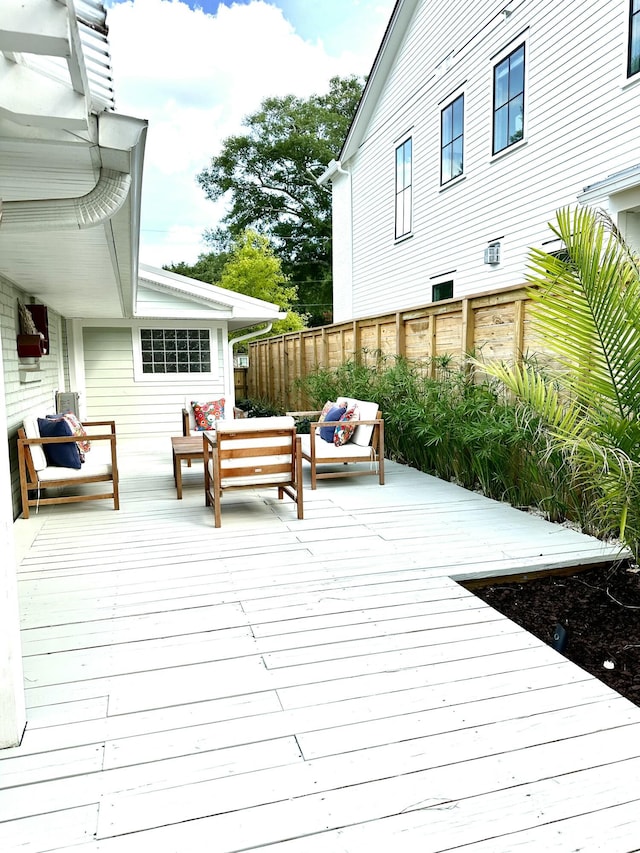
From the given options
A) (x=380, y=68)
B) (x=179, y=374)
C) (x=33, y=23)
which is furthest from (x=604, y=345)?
(x=380, y=68)

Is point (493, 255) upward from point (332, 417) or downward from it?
upward

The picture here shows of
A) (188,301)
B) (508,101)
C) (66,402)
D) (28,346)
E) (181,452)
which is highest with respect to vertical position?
(508,101)

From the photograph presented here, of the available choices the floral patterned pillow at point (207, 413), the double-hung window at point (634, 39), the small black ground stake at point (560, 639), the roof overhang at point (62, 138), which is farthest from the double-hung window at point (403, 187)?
the small black ground stake at point (560, 639)

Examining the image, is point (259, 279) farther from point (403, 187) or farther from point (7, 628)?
point (7, 628)

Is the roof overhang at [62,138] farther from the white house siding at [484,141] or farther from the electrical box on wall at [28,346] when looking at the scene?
the white house siding at [484,141]

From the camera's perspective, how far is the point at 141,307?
30.2 ft

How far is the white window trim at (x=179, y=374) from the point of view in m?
9.85

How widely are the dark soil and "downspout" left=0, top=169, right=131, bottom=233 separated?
8.84 ft

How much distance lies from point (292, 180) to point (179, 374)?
1912 cm

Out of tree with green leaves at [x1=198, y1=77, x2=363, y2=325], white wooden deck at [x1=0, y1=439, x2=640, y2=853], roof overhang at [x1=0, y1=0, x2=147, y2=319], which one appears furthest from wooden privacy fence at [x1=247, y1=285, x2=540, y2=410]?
tree with green leaves at [x1=198, y1=77, x2=363, y2=325]

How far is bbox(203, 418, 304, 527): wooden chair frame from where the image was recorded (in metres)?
4.78

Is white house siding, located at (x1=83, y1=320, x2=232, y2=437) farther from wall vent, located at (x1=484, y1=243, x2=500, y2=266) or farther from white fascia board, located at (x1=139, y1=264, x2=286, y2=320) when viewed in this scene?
wall vent, located at (x1=484, y1=243, x2=500, y2=266)

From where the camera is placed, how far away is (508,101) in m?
7.71

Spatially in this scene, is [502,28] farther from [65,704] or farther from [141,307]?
[65,704]
